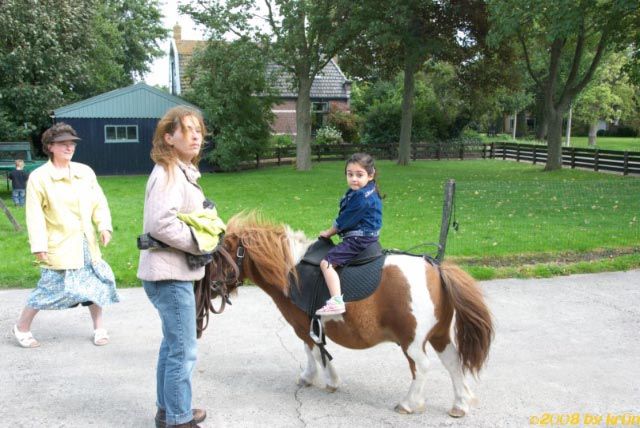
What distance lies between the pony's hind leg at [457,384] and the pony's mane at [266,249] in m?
1.24

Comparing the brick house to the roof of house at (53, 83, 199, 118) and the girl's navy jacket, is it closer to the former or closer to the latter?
the roof of house at (53, 83, 199, 118)

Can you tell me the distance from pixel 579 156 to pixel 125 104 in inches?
827

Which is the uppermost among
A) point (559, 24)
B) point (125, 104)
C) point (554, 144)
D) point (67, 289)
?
point (559, 24)

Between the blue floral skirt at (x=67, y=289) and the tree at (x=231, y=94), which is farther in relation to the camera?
the tree at (x=231, y=94)

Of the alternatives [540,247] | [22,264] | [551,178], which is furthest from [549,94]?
[22,264]

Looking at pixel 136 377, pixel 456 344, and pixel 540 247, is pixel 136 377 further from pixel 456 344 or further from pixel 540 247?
pixel 540 247

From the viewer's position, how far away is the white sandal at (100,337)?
5.19 metres

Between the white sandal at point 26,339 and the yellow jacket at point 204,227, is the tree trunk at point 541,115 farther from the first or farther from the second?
the yellow jacket at point 204,227

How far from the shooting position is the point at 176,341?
11.0 feet

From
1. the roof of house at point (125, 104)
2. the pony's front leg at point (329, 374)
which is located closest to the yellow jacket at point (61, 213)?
the pony's front leg at point (329, 374)

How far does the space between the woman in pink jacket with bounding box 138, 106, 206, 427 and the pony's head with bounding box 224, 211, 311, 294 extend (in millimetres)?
640

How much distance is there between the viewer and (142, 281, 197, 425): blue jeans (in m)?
Result: 3.29

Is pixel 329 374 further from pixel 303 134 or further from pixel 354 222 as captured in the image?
pixel 303 134

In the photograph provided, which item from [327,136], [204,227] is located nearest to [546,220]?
[204,227]
